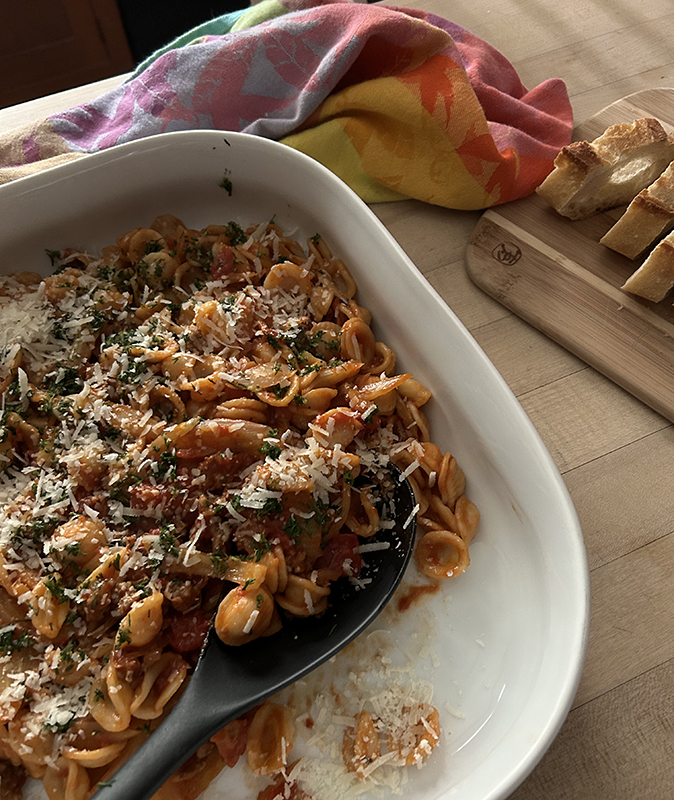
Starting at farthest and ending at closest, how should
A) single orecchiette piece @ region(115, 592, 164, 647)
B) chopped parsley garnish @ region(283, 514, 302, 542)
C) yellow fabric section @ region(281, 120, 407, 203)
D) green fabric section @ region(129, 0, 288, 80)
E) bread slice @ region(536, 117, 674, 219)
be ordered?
green fabric section @ region(129, 0, 288, 80) → yellow fabric section @ region(281, 120, 407, 203) → bread slice @ region(536, 117, 674, 219) → chopped parsley garnish @ region(283, 514, 302, 542) → single orecchiette piece @ region(115, 592, 164, 647)

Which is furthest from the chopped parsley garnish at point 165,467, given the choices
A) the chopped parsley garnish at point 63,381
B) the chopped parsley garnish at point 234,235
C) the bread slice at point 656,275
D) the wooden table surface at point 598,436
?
the bread slice at point 656,275

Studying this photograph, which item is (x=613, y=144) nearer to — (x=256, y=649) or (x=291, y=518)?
(x=291, y=518)

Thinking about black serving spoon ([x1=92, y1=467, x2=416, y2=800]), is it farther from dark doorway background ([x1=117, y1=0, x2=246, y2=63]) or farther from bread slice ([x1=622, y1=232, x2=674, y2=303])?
dark doorway background ([x1=117, y1=0, x2=246, y2=63])

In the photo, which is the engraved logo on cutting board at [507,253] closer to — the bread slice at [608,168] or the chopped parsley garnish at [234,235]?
the bread slice at [608,168]

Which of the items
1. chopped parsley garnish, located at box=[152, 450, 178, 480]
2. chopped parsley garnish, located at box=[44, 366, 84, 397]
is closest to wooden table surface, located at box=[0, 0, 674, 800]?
chopped parsley garnish, located at box=[152, 450, 178, 480]

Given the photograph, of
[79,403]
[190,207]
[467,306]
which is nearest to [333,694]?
[79,403]

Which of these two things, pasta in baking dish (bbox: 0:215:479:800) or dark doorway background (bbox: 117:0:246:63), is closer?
pasta in baking dish (bbox: 0:215:479:800)

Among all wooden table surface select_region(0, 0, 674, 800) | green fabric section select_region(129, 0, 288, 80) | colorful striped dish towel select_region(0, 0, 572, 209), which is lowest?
wooden table surface select_region(0, 0, 674, 800)
